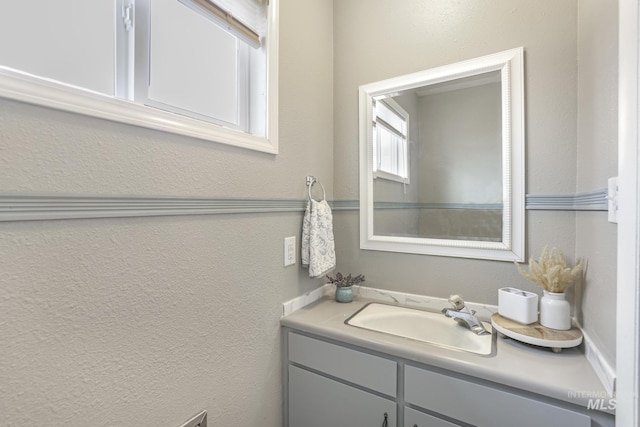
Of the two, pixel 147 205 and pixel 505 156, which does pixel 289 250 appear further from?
pixel 505 156

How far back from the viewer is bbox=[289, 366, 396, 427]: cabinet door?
1062 mm

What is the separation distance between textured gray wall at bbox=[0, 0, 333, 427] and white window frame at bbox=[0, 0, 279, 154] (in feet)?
0.08

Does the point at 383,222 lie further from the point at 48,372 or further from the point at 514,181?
the point at 48,372

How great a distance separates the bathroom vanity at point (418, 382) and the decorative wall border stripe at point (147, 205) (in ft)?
1.72

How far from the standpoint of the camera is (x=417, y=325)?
1.33m

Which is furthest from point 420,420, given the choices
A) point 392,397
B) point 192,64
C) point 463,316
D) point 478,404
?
point 192,64

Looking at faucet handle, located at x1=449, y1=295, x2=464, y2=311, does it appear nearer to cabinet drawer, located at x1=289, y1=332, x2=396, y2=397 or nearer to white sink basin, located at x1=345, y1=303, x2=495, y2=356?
white sink basin, located at x1=345, y1=303, x2=495, y2=356

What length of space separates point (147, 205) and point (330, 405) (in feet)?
3.41

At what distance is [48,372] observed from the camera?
0.64m

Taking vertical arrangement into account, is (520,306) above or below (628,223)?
below

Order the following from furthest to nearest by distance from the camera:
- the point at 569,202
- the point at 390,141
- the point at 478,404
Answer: the point at 390,141
the point at 569,202
the point at 478,404

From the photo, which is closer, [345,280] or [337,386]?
[337,386]

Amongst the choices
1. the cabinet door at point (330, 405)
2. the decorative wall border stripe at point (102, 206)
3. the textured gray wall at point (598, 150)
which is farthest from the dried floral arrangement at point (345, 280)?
the textured gray wall at point (598, 150)

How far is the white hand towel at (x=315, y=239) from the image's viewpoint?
1393 millimetres
